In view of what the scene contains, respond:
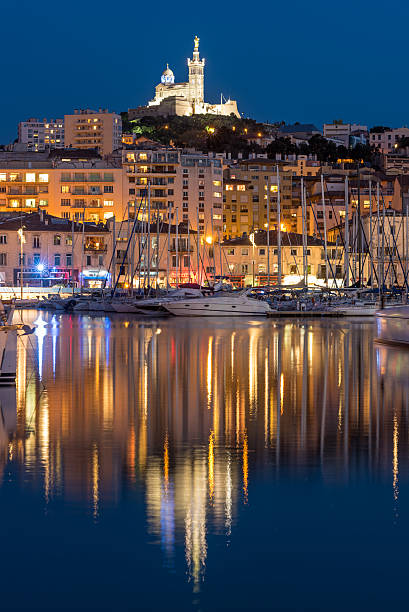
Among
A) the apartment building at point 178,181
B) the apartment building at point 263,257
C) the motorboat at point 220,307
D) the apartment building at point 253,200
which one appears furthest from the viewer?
the apartment building at point 253,200

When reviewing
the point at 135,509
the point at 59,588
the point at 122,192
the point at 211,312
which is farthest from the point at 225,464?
the point at 122,192

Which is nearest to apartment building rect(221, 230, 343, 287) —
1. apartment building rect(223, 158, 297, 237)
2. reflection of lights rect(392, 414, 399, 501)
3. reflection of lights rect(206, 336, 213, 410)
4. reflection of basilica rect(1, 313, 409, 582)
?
apartment building rect(223, 158, 297, 237)

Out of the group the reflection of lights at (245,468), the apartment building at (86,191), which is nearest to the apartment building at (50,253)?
the apartment building at (86,191)

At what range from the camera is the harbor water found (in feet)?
26.2

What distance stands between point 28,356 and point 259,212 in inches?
4564

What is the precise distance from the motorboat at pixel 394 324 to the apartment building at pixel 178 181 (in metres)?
94.4

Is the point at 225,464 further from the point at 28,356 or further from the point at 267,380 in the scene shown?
the point at 28,356

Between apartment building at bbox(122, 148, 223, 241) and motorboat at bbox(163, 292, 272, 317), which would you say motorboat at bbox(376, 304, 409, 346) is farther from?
apartment building at bbox(122, 148, 223, 241)

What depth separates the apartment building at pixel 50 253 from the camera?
3954 inches

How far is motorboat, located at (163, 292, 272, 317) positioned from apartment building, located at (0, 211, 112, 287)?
38659 mm

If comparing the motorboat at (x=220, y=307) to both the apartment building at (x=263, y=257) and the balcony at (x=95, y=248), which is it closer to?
the balcony at (x=95, y=248)

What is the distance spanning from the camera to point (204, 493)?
10.8m

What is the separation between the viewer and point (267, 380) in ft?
75.4

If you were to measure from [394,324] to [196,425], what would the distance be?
1884 centimetres
